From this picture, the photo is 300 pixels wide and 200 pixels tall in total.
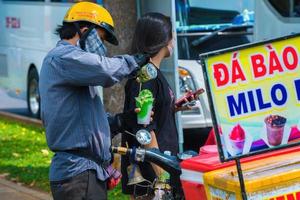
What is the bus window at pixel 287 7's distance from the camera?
9.42 m

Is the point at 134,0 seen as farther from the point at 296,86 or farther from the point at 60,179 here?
the point at 296,86

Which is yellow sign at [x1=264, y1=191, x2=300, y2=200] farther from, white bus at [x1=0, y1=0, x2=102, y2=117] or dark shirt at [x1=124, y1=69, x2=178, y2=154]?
white bus at [x1=0, y1=0, x2=102, y2=117]

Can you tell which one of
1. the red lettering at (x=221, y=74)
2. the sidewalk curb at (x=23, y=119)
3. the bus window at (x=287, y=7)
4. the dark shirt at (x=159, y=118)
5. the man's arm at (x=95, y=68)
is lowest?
the sidewalk curb at (x=23, y=119)

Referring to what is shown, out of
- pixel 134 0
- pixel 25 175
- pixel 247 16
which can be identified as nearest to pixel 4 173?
pixel 25 175

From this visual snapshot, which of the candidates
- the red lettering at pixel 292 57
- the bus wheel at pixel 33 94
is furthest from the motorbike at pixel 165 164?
the bus wheel at pixel 33 94

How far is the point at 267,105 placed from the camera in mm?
3186

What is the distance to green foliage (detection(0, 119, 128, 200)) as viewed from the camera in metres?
8.13

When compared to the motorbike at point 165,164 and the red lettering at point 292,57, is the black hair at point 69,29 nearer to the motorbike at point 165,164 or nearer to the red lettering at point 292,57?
the motorbike at point 165,164

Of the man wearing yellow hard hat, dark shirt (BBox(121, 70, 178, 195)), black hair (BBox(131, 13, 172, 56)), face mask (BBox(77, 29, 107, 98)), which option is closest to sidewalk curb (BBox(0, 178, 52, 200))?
dark shirt (BBox(121, 70, 178, 195))

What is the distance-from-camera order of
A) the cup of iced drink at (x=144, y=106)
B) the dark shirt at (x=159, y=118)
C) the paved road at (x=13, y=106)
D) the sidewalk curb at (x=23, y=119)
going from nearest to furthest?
the cup of iced drink at (x=144, y=106) → the dark shirt at (x=159, y=118) → the sidewalk curb at (x=23, y=119) → the paved road at (x=13, y=106)

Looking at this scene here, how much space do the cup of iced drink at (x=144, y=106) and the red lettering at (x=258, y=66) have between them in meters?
0.98

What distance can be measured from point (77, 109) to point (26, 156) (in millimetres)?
5716

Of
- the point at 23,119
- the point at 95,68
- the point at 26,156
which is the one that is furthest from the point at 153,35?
the point at 23,119

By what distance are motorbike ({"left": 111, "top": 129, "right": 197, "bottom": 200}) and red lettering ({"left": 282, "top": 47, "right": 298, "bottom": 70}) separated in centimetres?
68
